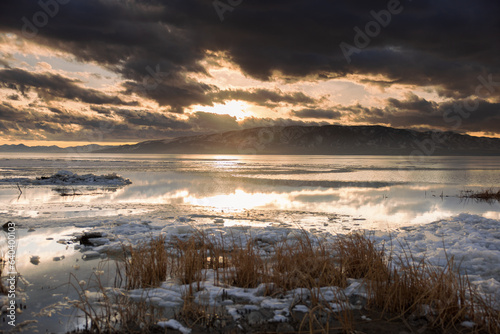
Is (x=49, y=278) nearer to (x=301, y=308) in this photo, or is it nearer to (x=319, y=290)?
(x=301, y=308)

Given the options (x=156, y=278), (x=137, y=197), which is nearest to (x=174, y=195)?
(x=137, y=197)

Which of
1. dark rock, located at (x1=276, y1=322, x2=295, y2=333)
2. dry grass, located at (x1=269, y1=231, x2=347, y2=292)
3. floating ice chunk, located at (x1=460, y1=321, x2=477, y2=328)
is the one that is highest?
dry grass, located at (x1=269, y1=231, x2=347, y2=292)

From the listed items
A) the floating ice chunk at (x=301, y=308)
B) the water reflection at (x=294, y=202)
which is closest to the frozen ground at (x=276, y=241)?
the floating ice chunk at (x=301, y=308)

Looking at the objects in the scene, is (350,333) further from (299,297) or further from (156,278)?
(156,278)

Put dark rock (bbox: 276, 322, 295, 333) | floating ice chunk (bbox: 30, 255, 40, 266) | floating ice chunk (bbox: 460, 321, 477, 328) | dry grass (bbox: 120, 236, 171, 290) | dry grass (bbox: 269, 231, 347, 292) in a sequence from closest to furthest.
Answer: dark rock (bbox: 276, 322, 295, 333) < floating ice chunk (bbox: 460, 321, 477, 328) < dry grass (bbox: 269, 231, 347, 292) < dry grass (bbox: 120, 236, 171, 290) < floating ice chunk (bbox: 30, 255, 40, 266)

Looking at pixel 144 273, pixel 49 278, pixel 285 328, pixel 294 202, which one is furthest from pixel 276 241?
pixel 294 202

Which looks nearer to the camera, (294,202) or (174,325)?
(174,325)

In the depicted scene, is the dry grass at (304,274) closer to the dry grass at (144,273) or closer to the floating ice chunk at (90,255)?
the dry grass at (144,273)

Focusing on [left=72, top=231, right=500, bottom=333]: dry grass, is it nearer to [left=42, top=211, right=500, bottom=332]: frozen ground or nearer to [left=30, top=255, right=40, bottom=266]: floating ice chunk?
[left=42, top=211, right=500, bottom=332]: frozen ground

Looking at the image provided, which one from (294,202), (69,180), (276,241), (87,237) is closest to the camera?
(87,237)

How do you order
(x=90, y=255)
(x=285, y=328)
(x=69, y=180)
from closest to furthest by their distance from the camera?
(x=285, y=328) → (x=90, y=255) → (x=69, y=180)

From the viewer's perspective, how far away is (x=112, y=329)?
15.2ft

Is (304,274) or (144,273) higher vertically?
(304,274)

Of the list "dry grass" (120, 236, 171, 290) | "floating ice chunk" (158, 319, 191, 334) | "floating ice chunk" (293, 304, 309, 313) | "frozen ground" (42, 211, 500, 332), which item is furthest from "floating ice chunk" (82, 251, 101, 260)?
"floating ice chunk" (293, 304, 309, 313)
